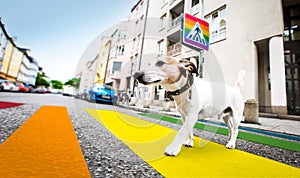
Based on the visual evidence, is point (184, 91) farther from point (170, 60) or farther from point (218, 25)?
point (218, 25)

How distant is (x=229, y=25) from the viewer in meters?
8.64

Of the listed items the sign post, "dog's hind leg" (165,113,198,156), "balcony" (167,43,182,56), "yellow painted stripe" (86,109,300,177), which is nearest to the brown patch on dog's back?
"dog's hind leg" (165,113,198,156)

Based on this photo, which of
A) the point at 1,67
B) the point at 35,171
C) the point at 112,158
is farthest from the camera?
the point at 1,67

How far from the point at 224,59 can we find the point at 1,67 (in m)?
42.6

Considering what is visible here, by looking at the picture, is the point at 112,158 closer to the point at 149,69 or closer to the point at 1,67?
the point at 149,69

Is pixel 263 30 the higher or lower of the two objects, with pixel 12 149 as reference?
higher

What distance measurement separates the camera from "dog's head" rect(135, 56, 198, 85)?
138 cm

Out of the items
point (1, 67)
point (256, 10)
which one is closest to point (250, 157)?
point (256, 10)

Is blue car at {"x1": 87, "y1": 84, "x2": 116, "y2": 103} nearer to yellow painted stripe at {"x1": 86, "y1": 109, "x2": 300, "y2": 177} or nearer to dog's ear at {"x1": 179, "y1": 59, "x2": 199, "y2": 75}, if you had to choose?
yellow painted stripe at {"x1": 86, "y1": 109, "x2": 300, "y2": 177}

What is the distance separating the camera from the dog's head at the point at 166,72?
4.53 ft

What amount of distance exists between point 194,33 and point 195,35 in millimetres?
94

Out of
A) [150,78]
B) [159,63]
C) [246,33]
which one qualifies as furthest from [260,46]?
[150,78]

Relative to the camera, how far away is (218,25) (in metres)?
9.55

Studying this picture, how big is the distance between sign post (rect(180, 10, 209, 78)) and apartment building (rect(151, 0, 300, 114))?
25.5 inches
